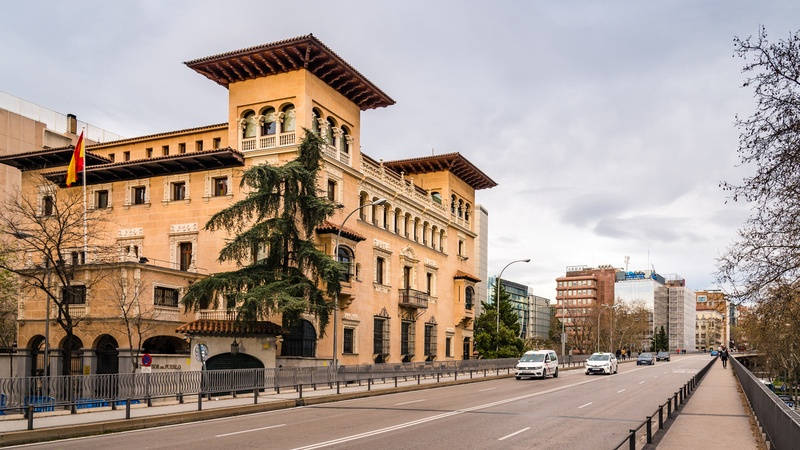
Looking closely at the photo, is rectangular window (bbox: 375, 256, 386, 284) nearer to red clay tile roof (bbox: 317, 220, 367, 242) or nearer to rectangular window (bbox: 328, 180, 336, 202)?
red clay tile roof (bbox: 317, 220, 367, 242)

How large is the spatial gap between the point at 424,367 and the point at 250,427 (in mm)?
23908

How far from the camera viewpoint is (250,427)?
18.4m

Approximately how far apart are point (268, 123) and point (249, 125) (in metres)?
1.40

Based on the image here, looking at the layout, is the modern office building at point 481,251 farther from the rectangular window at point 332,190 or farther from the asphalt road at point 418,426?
the asphalt road at point 418,426

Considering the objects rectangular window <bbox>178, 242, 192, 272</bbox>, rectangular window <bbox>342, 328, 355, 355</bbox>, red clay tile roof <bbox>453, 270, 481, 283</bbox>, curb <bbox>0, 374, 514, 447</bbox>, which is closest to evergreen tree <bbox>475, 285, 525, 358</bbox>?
red clay tile roof <bbox>453, 270, 481, 283</bbox>

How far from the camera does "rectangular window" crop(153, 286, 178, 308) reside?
37403 mm

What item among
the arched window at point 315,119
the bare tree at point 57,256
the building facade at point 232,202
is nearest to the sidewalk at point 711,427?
the building facade at point 232,202

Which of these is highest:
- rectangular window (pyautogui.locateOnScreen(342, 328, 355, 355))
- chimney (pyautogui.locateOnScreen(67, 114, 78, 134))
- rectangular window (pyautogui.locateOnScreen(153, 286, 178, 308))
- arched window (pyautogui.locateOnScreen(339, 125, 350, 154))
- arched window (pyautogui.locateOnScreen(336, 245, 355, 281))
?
chimney (pyautogui.locateOnScreen(67, 114, 78, 134))

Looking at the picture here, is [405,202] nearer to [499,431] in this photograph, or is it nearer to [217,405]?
[217,405]

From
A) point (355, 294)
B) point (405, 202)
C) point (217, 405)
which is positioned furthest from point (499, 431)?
point (405, 202)

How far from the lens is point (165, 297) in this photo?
3812 cm

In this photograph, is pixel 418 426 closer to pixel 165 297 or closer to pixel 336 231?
pixel 336 231

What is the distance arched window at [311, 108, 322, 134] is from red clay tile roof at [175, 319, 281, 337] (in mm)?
14423

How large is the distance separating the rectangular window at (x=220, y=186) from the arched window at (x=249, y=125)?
9.66 ft
